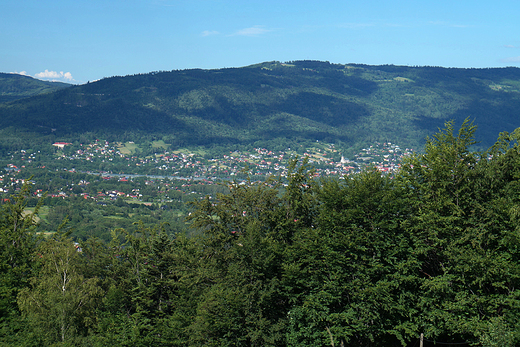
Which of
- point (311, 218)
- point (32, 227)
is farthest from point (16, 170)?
point (311, 218)

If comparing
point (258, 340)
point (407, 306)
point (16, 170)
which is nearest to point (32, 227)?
point (258, 340)

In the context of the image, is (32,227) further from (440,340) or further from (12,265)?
(440,340)

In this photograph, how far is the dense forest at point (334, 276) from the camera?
19969mm

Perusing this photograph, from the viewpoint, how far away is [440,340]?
22453mm

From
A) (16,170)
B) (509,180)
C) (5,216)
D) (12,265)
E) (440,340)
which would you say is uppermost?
(509,180)

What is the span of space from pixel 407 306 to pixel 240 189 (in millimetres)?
12066

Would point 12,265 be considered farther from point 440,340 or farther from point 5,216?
point 440,340

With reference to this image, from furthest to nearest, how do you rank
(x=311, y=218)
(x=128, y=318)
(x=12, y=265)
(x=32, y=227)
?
1. (x=32, y=227)
2. (x=12, y=265)
3. (x=311, y=218)
4. (x=128, y=318)

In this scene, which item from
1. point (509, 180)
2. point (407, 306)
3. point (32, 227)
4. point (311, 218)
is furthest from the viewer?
point (32, 227)

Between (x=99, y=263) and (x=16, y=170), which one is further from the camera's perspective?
(x=16, y=170)

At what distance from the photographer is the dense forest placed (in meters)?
20.0

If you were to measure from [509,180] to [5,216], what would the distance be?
100 ft

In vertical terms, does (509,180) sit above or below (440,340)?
above

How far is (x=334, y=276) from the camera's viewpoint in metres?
21.3
